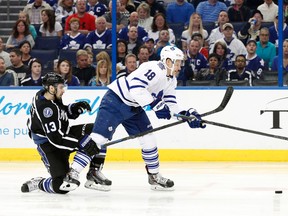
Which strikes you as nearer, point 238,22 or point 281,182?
point 281,182

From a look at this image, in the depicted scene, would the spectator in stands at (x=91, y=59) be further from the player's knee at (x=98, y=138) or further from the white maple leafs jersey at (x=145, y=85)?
the player's knee at (x=98, y=138)

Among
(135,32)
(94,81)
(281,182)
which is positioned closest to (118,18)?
(135,32)

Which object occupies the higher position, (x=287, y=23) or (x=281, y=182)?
(x=287, y=23)

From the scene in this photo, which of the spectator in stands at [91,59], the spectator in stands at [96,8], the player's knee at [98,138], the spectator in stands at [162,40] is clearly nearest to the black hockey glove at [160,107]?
the player's knee at [98,138]

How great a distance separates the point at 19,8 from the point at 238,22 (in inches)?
124

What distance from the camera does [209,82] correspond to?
12023mm

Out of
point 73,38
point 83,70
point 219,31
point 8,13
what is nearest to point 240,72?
point 219,31

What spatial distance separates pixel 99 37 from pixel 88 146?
4415 millimetres

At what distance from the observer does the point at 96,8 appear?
1358 cm

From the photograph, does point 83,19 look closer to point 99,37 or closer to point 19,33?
point 99,37

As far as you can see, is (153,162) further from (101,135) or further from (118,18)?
(118,18)

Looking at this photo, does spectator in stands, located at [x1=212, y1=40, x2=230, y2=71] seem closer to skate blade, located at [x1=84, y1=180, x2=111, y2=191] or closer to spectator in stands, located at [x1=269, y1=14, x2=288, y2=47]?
spectator in stands, located at [x1=269, y1=14, x2=288, y2=47]

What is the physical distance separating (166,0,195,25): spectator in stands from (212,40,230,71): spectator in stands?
2.81 feet

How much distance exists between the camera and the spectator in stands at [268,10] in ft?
41.9
